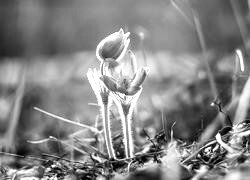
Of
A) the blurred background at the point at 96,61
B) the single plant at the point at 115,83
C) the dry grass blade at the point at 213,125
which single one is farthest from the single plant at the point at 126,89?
the dry grass blade at the point at 213,125

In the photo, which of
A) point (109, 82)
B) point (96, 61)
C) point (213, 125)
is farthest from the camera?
point (96, 61)

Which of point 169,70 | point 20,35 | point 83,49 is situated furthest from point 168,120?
point 20,35

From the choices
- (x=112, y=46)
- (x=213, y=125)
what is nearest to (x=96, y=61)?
(x=112, y=46)

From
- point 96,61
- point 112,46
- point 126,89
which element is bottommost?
point 126,89

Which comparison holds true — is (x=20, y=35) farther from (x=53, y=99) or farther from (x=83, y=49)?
(x=53, y=99)

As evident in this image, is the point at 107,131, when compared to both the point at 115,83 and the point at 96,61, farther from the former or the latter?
the point at 96,61

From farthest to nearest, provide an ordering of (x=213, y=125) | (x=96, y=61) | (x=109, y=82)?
(x=96, y=61) < (x=109, y=82) < (x=213, y=125)
